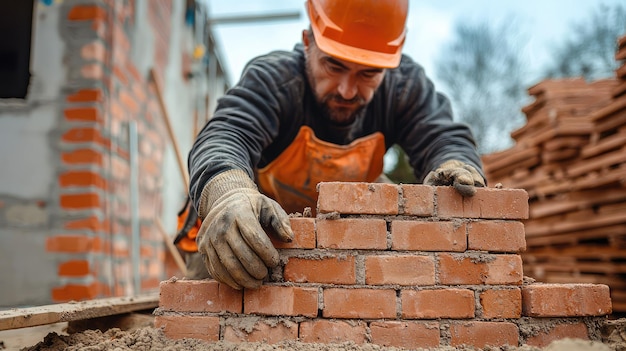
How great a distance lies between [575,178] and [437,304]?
12.3 feet

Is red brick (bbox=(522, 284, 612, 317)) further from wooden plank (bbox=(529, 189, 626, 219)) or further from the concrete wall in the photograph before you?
the concrete wall

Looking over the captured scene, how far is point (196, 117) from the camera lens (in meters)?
7.47

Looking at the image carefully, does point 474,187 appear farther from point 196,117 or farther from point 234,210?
point 196,117

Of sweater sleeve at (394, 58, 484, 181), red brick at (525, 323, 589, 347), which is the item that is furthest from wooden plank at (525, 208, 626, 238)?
red brick at (525, 323, 589, 347)

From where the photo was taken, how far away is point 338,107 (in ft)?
8.84

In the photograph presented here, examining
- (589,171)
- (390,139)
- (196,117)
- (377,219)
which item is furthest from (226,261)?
(196,117)

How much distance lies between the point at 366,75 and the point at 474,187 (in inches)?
32.4

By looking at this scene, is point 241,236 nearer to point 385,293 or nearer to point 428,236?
point 385,293

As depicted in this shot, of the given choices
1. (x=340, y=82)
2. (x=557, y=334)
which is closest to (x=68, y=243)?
(x=340, y=82)

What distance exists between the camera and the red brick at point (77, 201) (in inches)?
149

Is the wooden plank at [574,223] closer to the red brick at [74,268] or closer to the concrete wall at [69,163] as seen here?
the concrete wall at [69,163]

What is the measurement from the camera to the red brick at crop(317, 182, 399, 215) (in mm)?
1994

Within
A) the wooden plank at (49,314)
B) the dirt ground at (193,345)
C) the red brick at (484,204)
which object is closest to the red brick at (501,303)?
the dirt ground at (193,345)

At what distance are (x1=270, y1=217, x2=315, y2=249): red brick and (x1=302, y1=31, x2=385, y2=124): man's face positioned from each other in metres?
0.84
